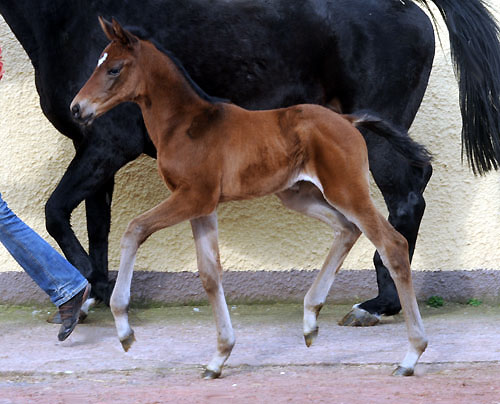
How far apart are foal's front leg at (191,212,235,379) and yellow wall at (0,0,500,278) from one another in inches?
68.9

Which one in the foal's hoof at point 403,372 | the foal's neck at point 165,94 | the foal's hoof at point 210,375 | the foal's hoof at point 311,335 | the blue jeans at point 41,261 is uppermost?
the foal's neck at point 165,94

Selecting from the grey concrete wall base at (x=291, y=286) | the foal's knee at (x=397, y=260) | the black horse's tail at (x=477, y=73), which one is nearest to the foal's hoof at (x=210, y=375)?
the foal's knee at (x=397, y=260)

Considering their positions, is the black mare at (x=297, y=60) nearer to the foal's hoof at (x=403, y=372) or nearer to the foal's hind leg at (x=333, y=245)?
the foal's hind leg at (x=333, y=245)

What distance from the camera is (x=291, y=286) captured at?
5.73 m

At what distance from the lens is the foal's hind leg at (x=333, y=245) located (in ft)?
13.2

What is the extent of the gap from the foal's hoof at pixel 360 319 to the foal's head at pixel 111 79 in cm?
204

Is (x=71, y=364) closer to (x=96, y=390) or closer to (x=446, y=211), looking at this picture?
(x=96, y=390)

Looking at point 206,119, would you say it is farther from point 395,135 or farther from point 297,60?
point 297,60

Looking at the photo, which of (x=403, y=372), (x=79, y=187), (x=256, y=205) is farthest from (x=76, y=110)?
(x=256, y=205)

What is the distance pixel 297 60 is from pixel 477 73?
3.59 feet

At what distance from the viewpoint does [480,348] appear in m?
4.39

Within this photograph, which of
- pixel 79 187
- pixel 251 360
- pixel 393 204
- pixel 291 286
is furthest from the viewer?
pixel 291 286

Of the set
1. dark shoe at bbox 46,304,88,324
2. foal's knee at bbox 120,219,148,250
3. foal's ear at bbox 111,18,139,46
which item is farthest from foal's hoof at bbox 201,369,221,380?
foal's ear at bbox 111,18,139,46

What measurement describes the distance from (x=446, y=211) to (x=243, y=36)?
1922 mm
